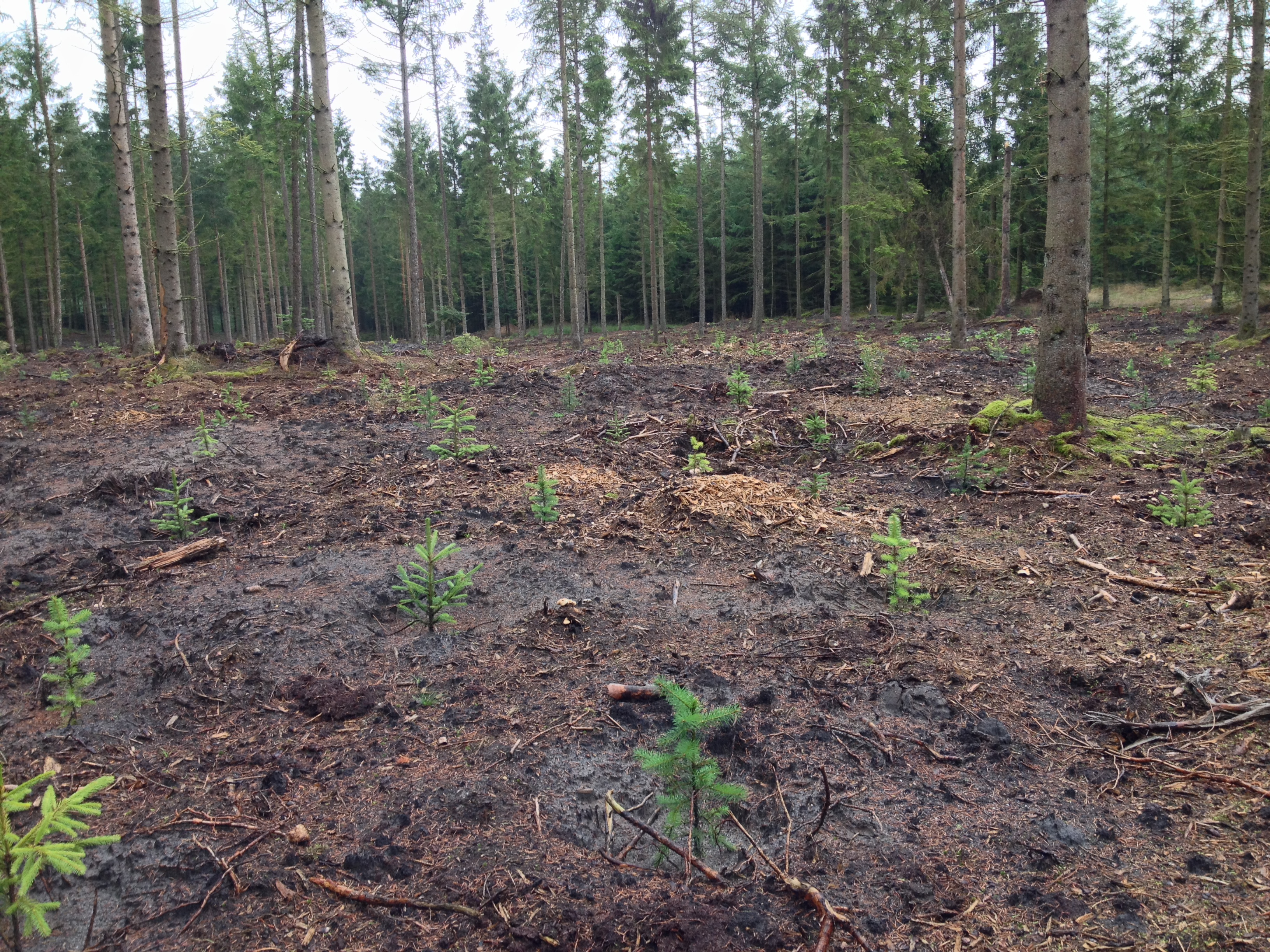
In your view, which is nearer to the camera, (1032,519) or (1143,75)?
(1032,519)

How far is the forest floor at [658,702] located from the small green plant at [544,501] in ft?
0.84

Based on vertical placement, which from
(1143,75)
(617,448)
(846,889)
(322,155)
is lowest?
(846,889)

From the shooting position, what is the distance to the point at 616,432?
8.05 metres

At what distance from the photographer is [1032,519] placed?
533 centimetres

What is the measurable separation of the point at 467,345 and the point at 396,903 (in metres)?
21.4

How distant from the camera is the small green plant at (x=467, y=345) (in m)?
21.2

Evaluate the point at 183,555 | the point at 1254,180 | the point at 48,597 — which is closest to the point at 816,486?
the point at 183,555

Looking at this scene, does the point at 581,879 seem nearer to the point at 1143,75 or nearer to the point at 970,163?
the point at 970,163

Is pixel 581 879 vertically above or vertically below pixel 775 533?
below

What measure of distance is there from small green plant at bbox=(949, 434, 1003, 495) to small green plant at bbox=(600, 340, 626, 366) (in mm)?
8655

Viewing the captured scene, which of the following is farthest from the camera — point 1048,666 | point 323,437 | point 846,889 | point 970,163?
point 970,163

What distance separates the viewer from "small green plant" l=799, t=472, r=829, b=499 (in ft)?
20.0

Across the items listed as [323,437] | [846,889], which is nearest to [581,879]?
[846,889]

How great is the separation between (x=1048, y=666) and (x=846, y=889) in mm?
1818
